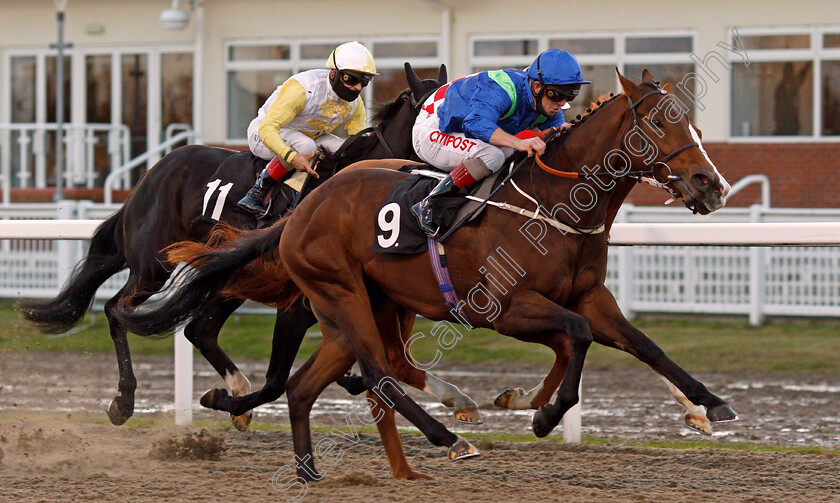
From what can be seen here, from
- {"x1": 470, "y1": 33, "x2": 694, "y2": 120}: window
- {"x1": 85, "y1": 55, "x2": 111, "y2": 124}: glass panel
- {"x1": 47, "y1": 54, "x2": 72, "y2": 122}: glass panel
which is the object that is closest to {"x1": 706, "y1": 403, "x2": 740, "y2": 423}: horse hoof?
{"x1": 470, "y1": 33, "x2": 694, "y2": 120}: window

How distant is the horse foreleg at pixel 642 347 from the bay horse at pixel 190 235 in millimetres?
1492

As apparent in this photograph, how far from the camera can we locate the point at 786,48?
11.9 metres

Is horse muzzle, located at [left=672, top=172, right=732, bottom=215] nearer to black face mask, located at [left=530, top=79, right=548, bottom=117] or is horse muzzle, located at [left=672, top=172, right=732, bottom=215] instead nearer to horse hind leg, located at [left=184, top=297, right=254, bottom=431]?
black face mask, located at [left=530, top=79, right=548, bottom=117]

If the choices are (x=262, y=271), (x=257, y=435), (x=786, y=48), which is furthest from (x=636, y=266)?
(x=262, y=271)

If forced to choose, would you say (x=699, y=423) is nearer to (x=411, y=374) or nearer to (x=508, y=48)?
(x=411, y=374)

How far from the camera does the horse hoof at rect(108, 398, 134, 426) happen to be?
584 cm

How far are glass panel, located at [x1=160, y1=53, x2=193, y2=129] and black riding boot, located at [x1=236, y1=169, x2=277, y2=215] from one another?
848 cm

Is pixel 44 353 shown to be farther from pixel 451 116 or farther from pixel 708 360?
pixel 451 116

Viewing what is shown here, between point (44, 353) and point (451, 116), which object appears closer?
point (451, 116)

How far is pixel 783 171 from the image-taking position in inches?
470

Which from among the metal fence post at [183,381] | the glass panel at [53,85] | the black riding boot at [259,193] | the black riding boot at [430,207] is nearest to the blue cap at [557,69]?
the black riding boot at [430,207]

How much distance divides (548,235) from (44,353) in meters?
6.76

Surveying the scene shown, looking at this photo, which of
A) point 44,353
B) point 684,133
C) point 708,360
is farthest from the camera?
point 44,353

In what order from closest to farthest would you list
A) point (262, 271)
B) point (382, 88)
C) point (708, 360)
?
point (262, 271)
point (708, 360)
point (382, 88)
